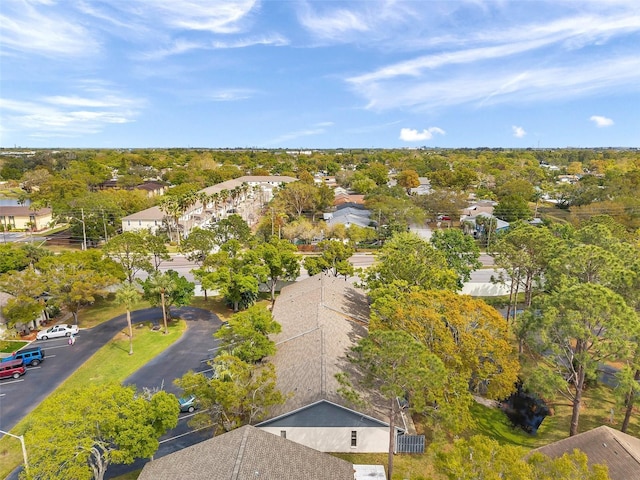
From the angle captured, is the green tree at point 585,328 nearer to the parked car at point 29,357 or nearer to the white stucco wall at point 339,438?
the white stucco wall at point 339,438

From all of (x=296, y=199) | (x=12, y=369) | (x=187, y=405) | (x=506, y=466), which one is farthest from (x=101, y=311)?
(x=296, y=199)

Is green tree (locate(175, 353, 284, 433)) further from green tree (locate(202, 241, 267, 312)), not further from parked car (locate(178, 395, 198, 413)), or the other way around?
green tree (locate(202, 241, 267, 312))

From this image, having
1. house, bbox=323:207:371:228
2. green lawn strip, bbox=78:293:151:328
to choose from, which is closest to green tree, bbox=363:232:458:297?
green lawn strip, bbox=78:293:151:328

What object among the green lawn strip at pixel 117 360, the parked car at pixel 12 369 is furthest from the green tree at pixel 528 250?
the parked car at pixel 12 369

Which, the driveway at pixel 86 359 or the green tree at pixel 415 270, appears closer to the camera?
the driveway at pixel 86 359

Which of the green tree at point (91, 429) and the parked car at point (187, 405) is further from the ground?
the green tree at point (91, 429)

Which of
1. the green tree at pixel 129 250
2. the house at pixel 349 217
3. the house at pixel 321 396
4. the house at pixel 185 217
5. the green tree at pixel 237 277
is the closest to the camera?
the house at pixel 321 396

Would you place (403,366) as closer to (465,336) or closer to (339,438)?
(465,336)
